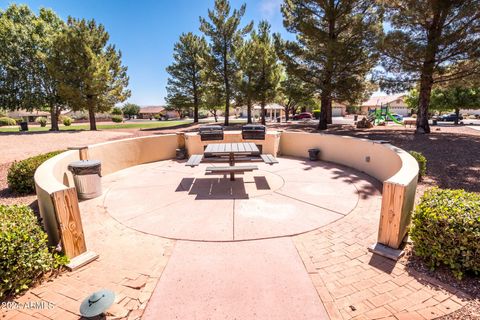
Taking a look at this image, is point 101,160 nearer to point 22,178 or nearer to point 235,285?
point 22,178

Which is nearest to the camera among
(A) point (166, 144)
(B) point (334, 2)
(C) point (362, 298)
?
(C) point (362, 298)

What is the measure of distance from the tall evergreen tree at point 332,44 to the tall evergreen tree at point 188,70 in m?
13.4

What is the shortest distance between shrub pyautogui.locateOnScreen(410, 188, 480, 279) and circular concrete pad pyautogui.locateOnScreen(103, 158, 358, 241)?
1520 mm

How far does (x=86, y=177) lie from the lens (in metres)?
5.55

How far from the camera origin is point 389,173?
6129 mm

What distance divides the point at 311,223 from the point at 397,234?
4.36 feet

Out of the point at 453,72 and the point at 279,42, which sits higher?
the point at 279,42

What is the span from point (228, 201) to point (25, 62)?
25598 mm

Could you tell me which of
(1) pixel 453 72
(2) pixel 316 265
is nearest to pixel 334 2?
(1) pixel 453 72

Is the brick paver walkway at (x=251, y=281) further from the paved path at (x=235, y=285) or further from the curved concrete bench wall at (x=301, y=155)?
the curved concrete bench wall at (x=301, y=155)

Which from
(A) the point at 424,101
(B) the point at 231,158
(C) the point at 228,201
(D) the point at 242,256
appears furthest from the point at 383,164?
(A) the point at 424,101

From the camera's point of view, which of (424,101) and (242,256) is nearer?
(242,256)

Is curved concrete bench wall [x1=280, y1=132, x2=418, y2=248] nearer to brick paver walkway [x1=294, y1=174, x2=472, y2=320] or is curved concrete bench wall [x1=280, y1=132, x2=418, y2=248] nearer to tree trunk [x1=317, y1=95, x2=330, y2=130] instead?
brick paver walkway [x1=294, y1=174, x2=472, y2=320]

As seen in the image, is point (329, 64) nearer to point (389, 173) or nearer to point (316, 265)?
point (389, 173)
